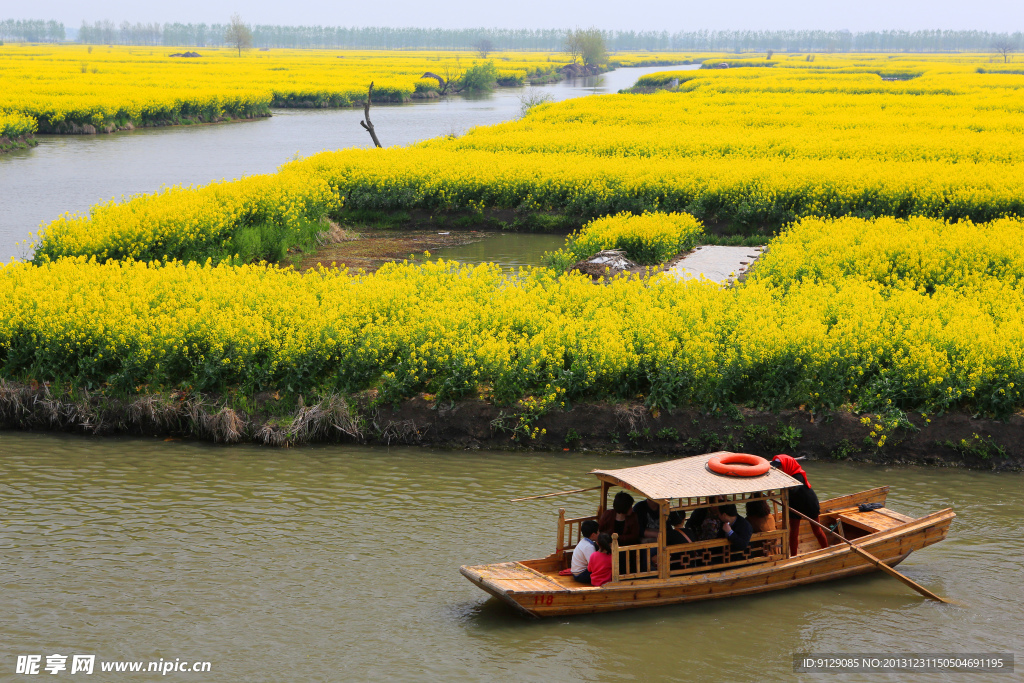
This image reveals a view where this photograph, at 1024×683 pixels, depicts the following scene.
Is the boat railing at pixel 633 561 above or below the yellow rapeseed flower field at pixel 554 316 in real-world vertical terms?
below

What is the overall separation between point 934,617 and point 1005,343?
5199 millimetres

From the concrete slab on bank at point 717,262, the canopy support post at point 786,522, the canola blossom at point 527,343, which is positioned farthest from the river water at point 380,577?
the concrete slab on bank at point 717,262

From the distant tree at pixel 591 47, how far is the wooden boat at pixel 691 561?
484ft

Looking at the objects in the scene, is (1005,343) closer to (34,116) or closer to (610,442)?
(610,442)

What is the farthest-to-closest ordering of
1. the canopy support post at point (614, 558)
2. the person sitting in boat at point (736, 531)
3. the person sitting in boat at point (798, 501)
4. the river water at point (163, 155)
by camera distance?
the river water at point (163, 155), the person sitting in boat at point (798, 501), the person sitting in boat at point (736, 531), the canopy support post at point (614, 558)

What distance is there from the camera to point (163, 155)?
4369 centimetres

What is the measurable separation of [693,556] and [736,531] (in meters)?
0.45

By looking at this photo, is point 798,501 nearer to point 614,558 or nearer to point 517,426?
point 614,558

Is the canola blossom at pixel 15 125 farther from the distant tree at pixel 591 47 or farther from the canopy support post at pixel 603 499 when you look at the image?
the distant tree at pixel 591 47

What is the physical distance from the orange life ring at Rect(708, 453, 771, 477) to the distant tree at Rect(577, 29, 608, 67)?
147674 millimetres

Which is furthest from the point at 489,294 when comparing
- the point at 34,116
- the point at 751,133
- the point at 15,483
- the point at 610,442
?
the point at 34,116

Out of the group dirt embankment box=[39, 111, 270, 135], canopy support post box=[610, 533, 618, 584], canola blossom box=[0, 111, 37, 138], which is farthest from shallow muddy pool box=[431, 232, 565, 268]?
dirt embankment box=[39, 111, 270, 135]

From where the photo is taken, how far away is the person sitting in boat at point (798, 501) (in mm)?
9430

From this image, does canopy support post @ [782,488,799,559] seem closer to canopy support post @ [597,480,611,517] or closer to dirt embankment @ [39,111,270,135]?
canopy support post @ [597,480,611,517]
